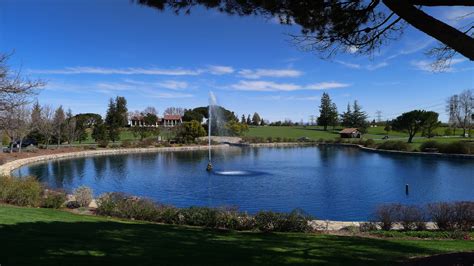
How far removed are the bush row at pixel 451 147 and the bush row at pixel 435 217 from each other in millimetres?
36929

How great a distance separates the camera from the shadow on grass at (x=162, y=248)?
217 inches

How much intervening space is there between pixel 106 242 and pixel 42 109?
5745 centimetres

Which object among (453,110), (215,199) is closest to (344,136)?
(453,110)

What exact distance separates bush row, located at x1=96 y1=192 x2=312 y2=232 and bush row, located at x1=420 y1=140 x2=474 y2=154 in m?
39.9

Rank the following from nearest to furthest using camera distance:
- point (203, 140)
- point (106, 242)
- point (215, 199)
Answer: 1. point (106, 242)
2. point (215, 199)
3. point (203, 140)

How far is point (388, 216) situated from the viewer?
11.6 meters

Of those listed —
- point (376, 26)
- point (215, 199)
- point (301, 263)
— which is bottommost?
point (215, 199)

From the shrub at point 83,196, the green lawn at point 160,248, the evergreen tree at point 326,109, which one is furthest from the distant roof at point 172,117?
the green lawn at point 160,248

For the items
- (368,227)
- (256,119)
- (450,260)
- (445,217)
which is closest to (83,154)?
(368,227)

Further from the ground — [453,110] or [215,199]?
[453,110]

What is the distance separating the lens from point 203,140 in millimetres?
67875

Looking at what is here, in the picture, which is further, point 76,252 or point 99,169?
point 99,169

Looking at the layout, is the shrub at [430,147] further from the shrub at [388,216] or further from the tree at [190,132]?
the shrub at [388,216]

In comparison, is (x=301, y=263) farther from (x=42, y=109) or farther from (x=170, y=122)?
(x=170, y=122)
